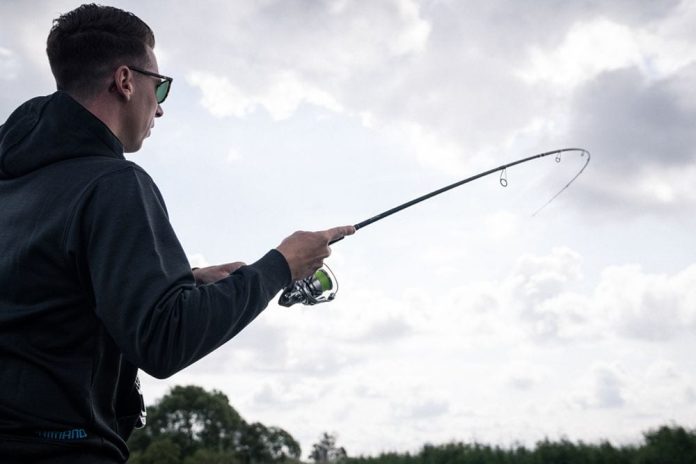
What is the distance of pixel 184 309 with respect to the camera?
8.01ft

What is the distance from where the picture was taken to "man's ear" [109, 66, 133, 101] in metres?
2.92

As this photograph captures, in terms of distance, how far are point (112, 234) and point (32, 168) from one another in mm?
560

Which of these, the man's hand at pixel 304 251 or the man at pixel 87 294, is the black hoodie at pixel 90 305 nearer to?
the man at pixel 87 294

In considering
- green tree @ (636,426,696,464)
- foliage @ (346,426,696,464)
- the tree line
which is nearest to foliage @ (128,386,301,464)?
the tree line

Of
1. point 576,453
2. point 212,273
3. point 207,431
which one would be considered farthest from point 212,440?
point 212,273

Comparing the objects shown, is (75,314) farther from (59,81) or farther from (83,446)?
(59,81)

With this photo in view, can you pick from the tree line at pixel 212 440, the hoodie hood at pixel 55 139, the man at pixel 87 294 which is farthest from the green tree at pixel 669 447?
the hoodie hood at pixel 55 139

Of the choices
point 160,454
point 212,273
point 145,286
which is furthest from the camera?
point 160,454

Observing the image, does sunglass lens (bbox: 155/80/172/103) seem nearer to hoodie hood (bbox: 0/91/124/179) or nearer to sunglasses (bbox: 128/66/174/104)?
sunglasses (bbox: 128/66/174/104)

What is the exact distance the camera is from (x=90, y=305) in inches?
101

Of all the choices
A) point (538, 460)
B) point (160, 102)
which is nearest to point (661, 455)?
point (538, 460)

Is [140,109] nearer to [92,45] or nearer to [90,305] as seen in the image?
[92,45]

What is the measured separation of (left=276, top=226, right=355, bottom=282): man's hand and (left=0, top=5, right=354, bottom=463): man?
0.21ft

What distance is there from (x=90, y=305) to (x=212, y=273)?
4.32ft
